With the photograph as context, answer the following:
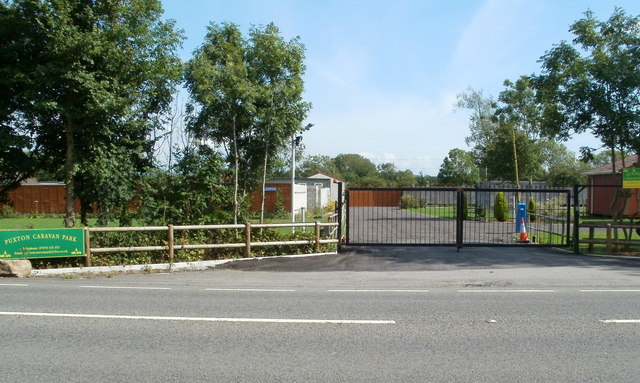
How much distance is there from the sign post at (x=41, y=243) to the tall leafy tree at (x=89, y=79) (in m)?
1.90

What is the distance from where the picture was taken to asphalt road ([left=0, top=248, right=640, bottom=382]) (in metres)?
4.98

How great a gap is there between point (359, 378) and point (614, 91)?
49.0ft

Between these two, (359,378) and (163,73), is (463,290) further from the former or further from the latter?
(163,73)

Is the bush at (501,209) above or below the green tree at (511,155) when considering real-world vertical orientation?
below

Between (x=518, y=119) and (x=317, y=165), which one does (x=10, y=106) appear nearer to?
(x=518, y=119)

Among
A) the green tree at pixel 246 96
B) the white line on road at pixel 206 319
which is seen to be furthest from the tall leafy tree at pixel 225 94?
the white line on road at pixel 206 319

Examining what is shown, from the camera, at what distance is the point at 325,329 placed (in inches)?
260

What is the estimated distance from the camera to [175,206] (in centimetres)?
1515

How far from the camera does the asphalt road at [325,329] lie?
16.4 ft

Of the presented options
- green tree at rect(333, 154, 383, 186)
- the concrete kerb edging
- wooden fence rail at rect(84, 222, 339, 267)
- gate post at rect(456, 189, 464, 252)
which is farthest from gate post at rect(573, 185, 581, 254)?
green tree at rect(333, 154, 383, 186)

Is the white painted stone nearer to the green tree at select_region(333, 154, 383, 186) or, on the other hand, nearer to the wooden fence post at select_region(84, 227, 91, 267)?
the wooden fence post at select_region(84, 227, 91, 267)

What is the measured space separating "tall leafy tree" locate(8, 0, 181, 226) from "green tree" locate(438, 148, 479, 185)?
42.7 m

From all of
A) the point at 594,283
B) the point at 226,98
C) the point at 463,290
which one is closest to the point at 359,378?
the point at 463,290

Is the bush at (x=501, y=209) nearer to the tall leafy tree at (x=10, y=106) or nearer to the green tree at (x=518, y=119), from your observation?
the green tree at (x=518, y=119)
